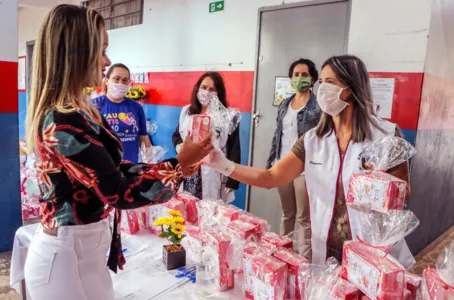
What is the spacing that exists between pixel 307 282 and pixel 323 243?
0.51m

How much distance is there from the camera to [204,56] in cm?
422

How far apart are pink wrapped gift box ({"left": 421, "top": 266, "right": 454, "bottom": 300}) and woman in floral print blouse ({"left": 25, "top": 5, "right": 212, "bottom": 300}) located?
77 centimetres

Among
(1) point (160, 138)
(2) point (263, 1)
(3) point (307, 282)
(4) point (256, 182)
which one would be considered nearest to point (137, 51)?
(1) point (160, 138)

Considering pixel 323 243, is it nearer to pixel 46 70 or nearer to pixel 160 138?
pixel 46 70

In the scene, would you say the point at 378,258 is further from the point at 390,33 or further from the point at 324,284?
the point at 390,33

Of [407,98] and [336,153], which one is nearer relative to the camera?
[336,153]

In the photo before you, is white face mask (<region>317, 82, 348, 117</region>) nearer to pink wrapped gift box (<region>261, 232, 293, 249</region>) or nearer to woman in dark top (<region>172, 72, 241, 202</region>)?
pink wrapped gift box (<region>261, 232, 293, 249</region>)

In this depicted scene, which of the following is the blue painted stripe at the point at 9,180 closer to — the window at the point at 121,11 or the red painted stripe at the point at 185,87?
the red painted stripe at the point at 185,87

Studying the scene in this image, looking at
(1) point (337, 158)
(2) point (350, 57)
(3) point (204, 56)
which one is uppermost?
(3) point (204, 56)

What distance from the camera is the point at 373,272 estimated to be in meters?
0.96

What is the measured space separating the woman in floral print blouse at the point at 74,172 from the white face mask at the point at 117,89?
1866mm

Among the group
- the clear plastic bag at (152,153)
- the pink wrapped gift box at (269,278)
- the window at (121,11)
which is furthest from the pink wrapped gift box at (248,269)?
the window at (121,11)

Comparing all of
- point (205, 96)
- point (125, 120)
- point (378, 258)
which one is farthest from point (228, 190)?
point (378, 258)

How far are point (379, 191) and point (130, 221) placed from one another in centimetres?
116
